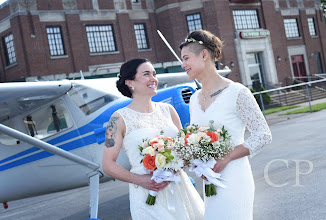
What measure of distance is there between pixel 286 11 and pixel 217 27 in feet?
31.5

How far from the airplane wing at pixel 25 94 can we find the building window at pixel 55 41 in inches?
714

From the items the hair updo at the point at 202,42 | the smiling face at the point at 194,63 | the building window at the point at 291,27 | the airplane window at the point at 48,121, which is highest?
the building window at the point at 291,27

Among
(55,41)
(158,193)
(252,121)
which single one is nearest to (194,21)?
(55,41)

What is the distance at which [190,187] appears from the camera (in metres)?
3.09

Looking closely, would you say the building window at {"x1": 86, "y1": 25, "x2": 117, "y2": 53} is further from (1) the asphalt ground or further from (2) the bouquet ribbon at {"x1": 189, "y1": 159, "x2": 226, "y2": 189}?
(2) the bouquet ribbon at {"x1": 189, "y1": 159, "x2": 226, "y2": 189}

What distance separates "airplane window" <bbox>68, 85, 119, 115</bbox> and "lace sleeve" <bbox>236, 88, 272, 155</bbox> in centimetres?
417

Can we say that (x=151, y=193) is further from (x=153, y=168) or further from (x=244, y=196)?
(x=244, y=196)

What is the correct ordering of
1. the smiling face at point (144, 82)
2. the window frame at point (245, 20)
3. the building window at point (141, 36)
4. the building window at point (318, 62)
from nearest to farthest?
the smiling face at point (144, 82) < the building window at point (141, 36) < the window frame at point (245, 20) < the building window at point (318, 62)

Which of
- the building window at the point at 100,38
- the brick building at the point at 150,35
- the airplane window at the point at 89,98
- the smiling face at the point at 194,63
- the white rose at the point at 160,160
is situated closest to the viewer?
the white rose at the point at 160,160

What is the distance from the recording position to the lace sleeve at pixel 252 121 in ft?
8.52

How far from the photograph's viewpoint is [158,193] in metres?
2.96

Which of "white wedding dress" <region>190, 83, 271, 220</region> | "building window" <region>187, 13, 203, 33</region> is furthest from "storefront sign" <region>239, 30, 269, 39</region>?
"white wedding dress" <region>190, 83, 271, 220</region>

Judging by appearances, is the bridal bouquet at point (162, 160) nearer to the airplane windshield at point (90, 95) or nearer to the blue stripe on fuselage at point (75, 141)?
the blue stripe on fuselage at point (75, 141)

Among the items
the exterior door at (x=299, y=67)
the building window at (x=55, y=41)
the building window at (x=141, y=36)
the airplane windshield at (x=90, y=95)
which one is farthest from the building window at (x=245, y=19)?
the airplane windshield at (x=90, y=95)
